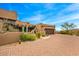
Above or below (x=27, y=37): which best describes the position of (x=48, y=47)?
below

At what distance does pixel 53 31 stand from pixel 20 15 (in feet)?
2.58

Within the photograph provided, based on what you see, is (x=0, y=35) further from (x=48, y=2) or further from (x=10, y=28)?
(x=48, y=2)

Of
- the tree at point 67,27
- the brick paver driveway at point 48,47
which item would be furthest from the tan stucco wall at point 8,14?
the tree at point 67,27

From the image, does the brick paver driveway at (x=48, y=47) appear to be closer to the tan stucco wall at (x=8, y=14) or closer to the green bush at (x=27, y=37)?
the green bush at (x=27, y=37)

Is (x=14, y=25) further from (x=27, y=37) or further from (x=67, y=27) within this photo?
(x=67, y=27)

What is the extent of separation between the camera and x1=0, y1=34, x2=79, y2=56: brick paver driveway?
468 centimetres

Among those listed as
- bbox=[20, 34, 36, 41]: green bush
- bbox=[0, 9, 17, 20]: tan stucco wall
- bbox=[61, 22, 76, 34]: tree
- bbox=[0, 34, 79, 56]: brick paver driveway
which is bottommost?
bbox=[0, 34, 79, 56]: brick paver driveway

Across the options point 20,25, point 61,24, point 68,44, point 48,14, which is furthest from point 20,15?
point 68,44

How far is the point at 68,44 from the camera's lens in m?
4.84

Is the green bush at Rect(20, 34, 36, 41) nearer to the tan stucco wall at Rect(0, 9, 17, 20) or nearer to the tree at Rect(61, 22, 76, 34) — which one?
the tan stucco wall at Rect(0, 9, 17, 20)

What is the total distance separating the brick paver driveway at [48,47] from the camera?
4684 millimetres

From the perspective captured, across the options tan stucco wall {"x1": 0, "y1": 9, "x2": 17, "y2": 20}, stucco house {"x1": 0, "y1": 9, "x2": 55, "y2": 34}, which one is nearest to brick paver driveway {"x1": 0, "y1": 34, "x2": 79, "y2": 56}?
stucco house {"x1": 0, "y1": 9, "x2": 55, "y2": 34}

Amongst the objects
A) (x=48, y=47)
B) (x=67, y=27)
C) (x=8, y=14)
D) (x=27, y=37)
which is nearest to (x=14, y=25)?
(x=8, y=14)

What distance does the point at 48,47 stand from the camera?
484 cm
